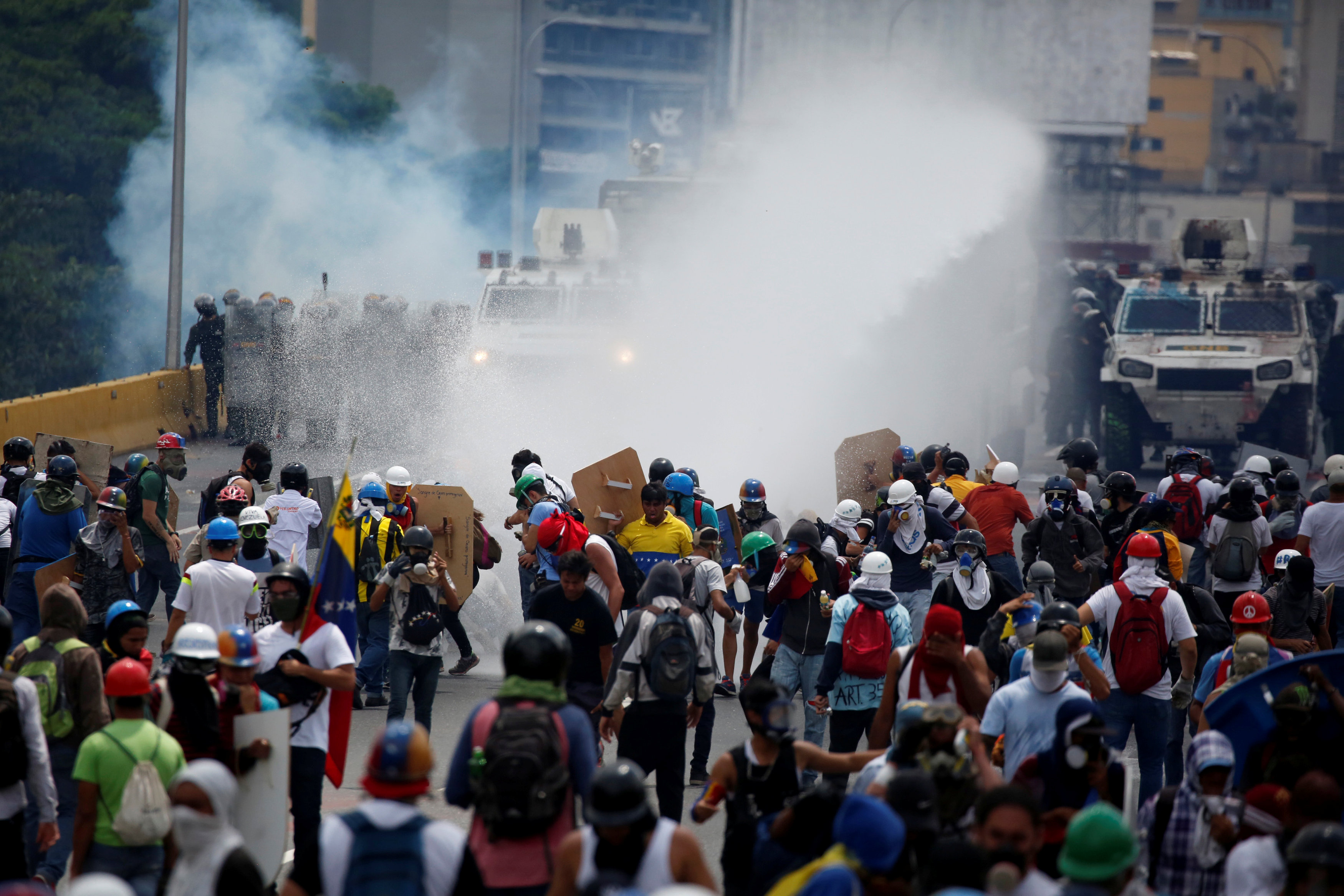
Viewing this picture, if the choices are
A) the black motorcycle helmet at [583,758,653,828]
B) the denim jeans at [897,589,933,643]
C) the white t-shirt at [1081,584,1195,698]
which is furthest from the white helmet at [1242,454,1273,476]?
the black motorcycle helmet at [583,758,653,828]

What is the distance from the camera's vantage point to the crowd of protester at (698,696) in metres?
4.04

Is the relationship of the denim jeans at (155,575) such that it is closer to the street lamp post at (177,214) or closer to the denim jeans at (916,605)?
the denim jeans at (916,605)

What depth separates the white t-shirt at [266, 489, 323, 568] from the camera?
9148 millimetres

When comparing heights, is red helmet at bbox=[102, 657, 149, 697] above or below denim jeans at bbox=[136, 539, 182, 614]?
above

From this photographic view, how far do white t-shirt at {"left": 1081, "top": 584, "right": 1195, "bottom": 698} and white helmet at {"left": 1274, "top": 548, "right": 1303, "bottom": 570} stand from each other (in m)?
1.41

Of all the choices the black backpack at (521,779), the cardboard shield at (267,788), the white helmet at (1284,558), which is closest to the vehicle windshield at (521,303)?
the white helmet at (1284,558)

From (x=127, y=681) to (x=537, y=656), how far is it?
4.04 ft

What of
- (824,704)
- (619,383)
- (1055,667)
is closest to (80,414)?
(619,383)

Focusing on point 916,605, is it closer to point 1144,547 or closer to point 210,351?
point 1144,547

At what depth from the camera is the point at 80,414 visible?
18672 mm

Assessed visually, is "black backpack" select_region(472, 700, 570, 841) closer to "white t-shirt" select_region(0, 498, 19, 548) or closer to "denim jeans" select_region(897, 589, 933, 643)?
"denim jeans" select_region(897, 589, 933, 643)

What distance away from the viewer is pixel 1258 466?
1275cm

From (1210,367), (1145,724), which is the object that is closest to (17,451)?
(1145,724)

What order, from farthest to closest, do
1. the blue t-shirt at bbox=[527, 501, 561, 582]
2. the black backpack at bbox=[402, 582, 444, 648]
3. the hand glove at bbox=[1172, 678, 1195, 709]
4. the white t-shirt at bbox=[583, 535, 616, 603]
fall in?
the blue t-shirt at bbox=[527, 501, 561, 582]
the black backpack at bbox=[402, 582, 444, 648]
the white t-shirt at bbox=[583, 535, 616, 603]
the hand glove at bbox=[1172, 678, 1195, 709]
